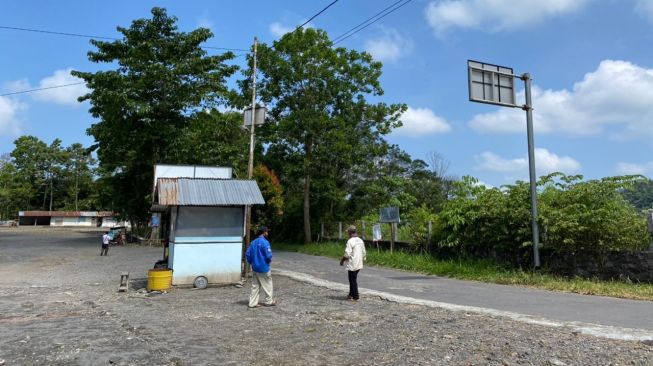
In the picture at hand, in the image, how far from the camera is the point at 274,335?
7660 mm

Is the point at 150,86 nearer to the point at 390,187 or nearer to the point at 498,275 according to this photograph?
the point at 390,187

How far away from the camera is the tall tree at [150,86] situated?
32.5 metres

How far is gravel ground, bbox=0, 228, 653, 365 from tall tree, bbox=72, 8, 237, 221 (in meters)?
22.7

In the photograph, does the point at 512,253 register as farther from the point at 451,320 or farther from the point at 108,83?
the point at 108,83

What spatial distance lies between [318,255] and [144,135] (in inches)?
639

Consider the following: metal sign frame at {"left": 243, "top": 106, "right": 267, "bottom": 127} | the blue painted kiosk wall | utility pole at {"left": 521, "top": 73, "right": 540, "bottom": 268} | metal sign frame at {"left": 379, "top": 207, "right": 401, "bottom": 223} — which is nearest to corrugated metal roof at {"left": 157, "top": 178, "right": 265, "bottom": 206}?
the blue painted kiosk wall

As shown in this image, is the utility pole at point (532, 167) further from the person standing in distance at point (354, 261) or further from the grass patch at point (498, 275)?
the person standing in distance at point (354, 261)

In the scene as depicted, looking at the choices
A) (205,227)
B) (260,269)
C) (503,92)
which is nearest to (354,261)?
(260,269)

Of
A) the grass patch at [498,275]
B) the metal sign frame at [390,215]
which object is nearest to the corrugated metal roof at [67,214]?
the metal sign frame at [390,215]

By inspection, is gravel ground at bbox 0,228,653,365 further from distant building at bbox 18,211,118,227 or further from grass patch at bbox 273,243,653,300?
distant building at bbox 18,211,118,227

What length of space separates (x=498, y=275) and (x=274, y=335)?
361 inches

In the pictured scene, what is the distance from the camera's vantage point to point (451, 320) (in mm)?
8367

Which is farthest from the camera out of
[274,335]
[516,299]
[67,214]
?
[67,214]

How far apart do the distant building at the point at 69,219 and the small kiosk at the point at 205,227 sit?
3243 inches
